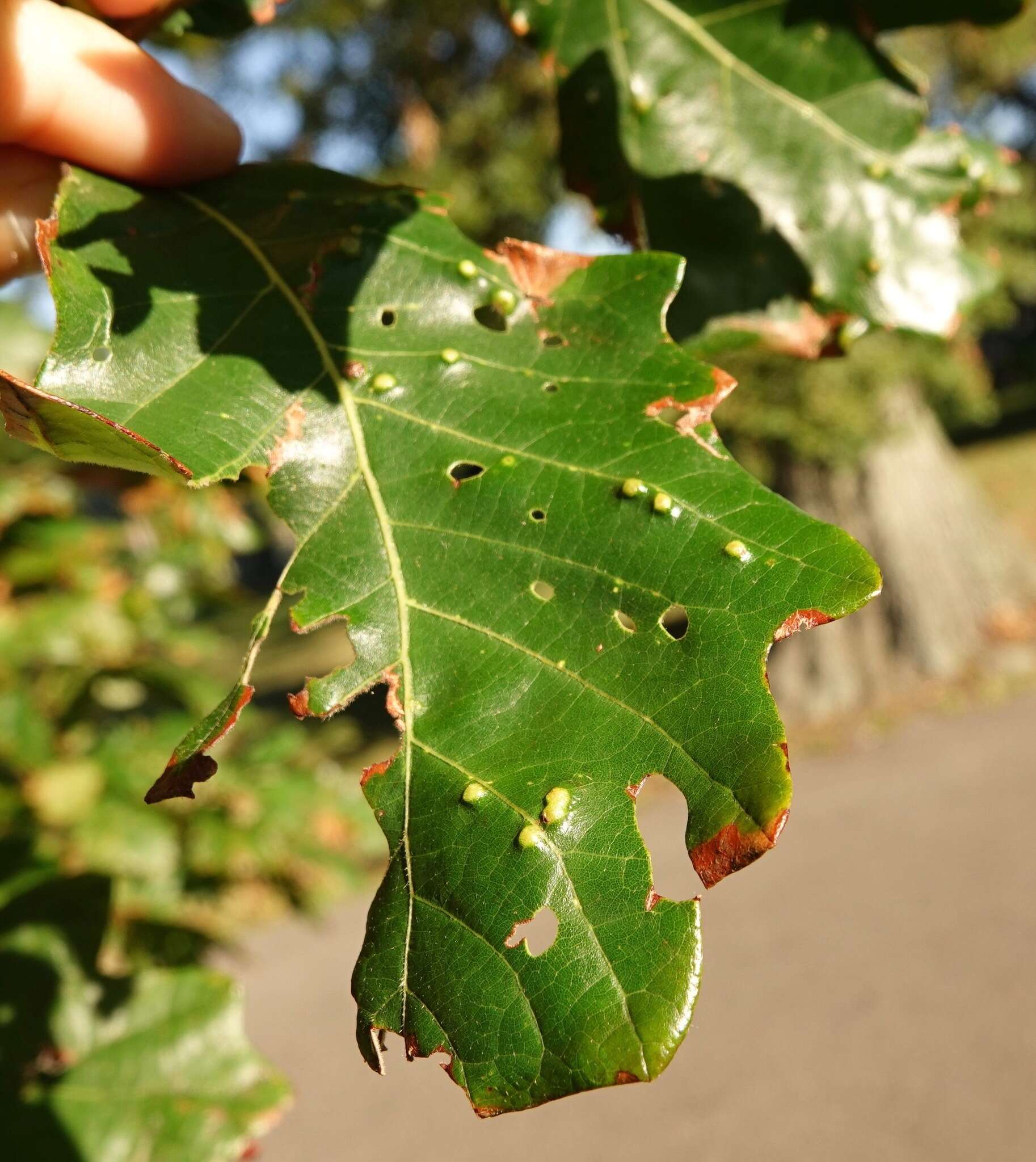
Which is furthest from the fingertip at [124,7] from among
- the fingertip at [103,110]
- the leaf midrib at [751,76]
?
the leaf midrib at [751,76]

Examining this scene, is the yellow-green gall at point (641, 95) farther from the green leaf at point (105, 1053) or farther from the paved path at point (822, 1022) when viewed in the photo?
the paved path at point (822, 1022)

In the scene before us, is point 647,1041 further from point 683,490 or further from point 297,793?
point 297,793

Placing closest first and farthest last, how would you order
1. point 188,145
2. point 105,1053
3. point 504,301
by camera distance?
point 504,301
point 188,145
point 105,1053

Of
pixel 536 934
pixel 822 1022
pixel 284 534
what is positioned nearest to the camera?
pixel 536 934

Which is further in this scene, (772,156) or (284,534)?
(284,534)

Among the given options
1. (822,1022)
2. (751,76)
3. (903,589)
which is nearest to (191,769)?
(751,76)

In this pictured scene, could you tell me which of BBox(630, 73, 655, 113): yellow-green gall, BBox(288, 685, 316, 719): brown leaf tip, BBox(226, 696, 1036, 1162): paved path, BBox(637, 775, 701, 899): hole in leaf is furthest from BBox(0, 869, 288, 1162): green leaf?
BBox(637, 775, 701, 899): hole in leaf

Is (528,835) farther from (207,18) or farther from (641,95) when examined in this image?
(207,18)

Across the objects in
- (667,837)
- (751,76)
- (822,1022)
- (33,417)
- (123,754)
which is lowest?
(667,837)

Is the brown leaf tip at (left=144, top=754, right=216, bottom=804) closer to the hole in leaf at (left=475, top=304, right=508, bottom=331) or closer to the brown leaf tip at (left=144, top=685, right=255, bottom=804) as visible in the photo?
the brown leaf tip at (left=144, top=685, right=255, bottom=804)
